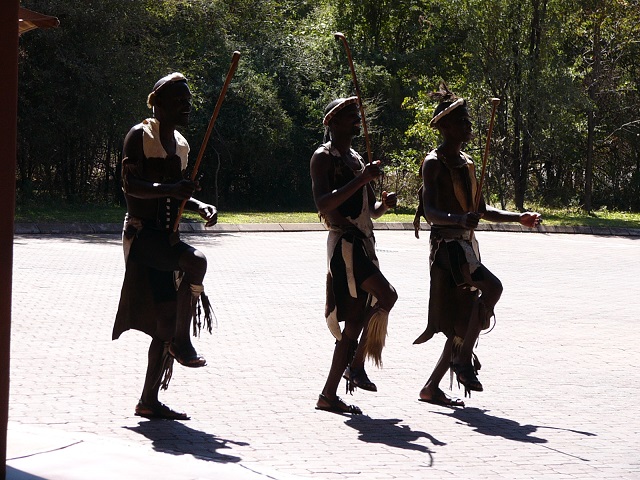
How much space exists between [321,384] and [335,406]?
84 centimetres

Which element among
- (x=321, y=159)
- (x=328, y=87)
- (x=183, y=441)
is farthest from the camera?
(x=328, y=87)

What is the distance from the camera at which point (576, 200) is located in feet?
108

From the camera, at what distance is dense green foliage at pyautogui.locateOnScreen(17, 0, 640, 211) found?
2406cm

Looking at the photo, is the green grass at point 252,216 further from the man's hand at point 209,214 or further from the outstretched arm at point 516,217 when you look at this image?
the man's hand at point 209,214

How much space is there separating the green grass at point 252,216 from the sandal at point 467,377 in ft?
49.7

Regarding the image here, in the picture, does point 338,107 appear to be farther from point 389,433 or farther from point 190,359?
point 389,433

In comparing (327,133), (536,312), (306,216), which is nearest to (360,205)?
(327,133)

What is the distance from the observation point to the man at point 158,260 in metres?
6.61

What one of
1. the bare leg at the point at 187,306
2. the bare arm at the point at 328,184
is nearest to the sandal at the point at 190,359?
the bare leg at the point at 187,306

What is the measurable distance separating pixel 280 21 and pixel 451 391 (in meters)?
27.3

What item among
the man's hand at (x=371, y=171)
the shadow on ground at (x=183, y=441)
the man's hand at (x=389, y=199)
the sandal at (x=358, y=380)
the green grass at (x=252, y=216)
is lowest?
the shadow on ground at (x=183, y=441)

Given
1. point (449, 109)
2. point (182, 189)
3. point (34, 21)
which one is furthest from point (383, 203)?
point (34, 21)

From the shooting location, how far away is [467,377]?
715 cm

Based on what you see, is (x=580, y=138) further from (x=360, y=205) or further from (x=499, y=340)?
(x=360, y=205)
